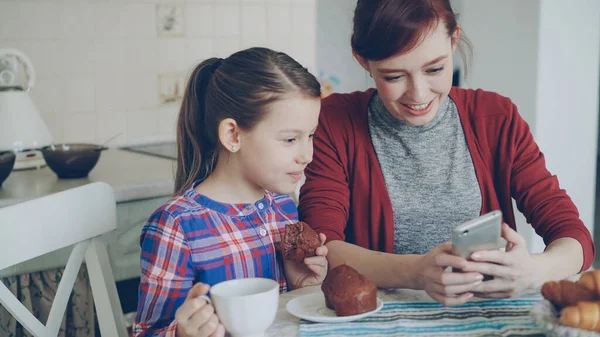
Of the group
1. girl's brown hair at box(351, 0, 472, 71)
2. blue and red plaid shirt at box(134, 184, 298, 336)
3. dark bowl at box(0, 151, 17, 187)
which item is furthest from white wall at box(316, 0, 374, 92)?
blue and red plaid shirt at box(134, 184, 298, 336)

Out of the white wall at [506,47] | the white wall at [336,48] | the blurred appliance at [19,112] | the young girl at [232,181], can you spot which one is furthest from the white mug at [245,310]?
the white wall at [336,48]

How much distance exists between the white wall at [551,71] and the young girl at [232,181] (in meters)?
1.95

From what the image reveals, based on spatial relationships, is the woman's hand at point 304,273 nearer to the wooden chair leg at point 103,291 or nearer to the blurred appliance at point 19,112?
the wooden chair leg at point 103,291

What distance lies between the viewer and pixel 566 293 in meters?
0.91

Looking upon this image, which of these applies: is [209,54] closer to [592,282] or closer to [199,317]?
[199,317]

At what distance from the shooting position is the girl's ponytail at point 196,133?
135 cm

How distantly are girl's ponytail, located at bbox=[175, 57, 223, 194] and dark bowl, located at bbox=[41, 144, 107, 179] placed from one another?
29.5 inches

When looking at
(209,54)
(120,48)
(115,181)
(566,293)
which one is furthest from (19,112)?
(566,293)

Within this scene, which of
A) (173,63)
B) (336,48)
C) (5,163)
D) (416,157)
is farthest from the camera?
(336,48)

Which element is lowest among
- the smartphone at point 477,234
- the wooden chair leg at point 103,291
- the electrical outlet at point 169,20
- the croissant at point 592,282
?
the wooden chair leg at point 103,291

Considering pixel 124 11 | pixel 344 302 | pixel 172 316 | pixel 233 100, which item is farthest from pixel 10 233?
pixel 124 11

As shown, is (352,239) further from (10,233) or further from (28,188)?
(28,188)

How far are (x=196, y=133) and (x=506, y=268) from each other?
0.64 meters

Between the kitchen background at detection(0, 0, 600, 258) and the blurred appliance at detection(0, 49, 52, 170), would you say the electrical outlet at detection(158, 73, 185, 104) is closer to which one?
the kitchen background at detection(0, 0, 600, 258)
